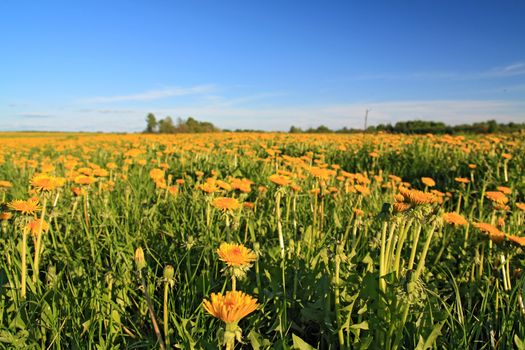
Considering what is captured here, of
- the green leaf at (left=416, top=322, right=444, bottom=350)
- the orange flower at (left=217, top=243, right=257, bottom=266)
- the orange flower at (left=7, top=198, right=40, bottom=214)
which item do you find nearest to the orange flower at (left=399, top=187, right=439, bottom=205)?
the green leaf at (left=416, top=322, right=444, bottom=350)

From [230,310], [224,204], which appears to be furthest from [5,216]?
[230,310]

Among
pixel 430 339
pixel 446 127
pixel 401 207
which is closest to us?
pixel 430 339

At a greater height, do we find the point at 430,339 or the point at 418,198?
the point at 418,198

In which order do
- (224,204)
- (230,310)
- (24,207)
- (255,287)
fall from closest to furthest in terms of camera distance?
(230,310)
(24,207)
(255,287)
(224,204)

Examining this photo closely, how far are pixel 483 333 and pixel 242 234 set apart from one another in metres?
1.41

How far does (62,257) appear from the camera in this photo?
1.76m

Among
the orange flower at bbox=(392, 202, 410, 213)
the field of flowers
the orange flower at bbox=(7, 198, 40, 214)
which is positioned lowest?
the field of flowers

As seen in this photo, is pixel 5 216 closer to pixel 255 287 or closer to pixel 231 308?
pixel 255 287

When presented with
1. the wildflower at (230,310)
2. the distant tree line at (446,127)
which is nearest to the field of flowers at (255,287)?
the wildflower at (230,310)

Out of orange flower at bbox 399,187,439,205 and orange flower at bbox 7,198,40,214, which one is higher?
orange flower at bbox 399,187,439,205

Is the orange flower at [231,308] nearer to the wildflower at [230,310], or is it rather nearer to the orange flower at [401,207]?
the wildflower at [230,310]

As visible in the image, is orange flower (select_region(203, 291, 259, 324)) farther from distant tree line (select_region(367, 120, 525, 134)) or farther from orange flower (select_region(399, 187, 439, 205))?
distant tree line (select_region(367, 120, 525, 134))

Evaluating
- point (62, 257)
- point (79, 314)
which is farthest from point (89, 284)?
point (62, 257)

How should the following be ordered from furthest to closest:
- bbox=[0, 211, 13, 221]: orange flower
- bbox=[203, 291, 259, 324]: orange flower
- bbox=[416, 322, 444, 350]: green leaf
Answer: bbox=[0, 211, 13, 221]: orange flower → bbox=[416, 322, 444, 350]: green leaf → bbox=[203, 291, 259, 324]: orange flower
